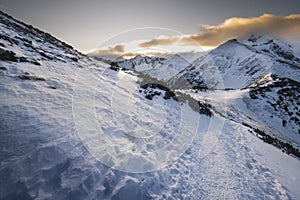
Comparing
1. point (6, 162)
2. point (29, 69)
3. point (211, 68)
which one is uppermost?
point (211, 68)

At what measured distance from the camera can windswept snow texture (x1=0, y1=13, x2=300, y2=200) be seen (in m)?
4.29

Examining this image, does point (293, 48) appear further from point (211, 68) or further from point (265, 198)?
point (265, 198)

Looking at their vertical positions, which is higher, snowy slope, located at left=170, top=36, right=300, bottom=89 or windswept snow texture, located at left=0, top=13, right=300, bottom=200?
snowy slope, located at left=170, top=36, right=300, bottom=89

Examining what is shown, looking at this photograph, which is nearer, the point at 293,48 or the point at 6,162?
the point at 6,162

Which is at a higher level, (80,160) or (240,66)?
(240,66)

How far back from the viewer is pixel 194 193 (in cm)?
565

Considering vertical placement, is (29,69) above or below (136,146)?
above

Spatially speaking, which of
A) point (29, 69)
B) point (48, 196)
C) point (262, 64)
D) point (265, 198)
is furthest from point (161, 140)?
point (262, 64)

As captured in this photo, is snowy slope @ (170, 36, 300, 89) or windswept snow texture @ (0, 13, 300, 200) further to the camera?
snowy slope @ (170, 36, 300, 89)

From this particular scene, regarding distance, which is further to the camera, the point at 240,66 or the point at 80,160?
the point at 240,66

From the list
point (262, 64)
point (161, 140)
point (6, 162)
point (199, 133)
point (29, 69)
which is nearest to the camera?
point (6, 162)

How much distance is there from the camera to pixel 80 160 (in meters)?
4.98

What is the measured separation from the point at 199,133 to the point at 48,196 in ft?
27.5

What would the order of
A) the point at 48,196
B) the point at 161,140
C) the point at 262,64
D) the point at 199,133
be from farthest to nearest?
1. the point at 262,64
2. the point at 199,133
3. the point at 161,140
4. the point at 48,196
